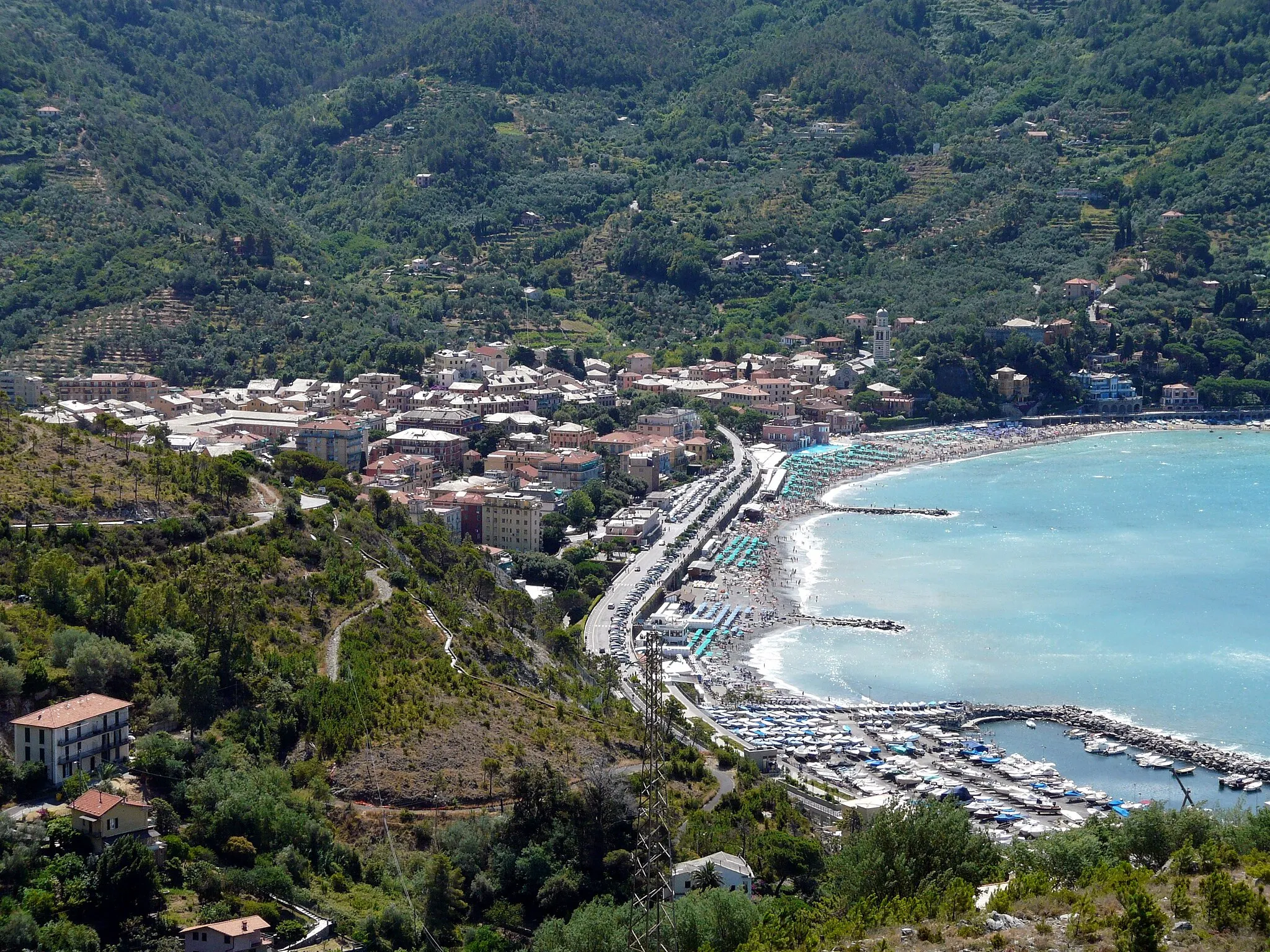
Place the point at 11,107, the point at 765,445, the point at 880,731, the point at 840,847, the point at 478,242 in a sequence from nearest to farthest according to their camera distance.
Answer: the point at 840,847 < the point at 880,731 < the point at 765,445 < the point at 11,107 < the point at 478,242

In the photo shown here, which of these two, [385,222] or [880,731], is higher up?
[385,222]

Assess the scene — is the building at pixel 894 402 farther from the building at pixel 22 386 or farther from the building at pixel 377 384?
the building at pixel 22 386

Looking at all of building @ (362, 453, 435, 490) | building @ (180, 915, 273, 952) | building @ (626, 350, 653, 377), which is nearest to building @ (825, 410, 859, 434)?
building @ (626, 350, 653, 377)

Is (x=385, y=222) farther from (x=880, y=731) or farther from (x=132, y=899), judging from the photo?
(x=132, y=899)

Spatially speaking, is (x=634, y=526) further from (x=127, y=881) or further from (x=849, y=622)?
(x=127, y=881)

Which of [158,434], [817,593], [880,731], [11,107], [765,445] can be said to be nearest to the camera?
[880,731]

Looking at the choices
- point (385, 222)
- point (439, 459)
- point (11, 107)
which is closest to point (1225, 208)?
point (385, 222)

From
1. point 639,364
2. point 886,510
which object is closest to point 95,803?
point 886,510
